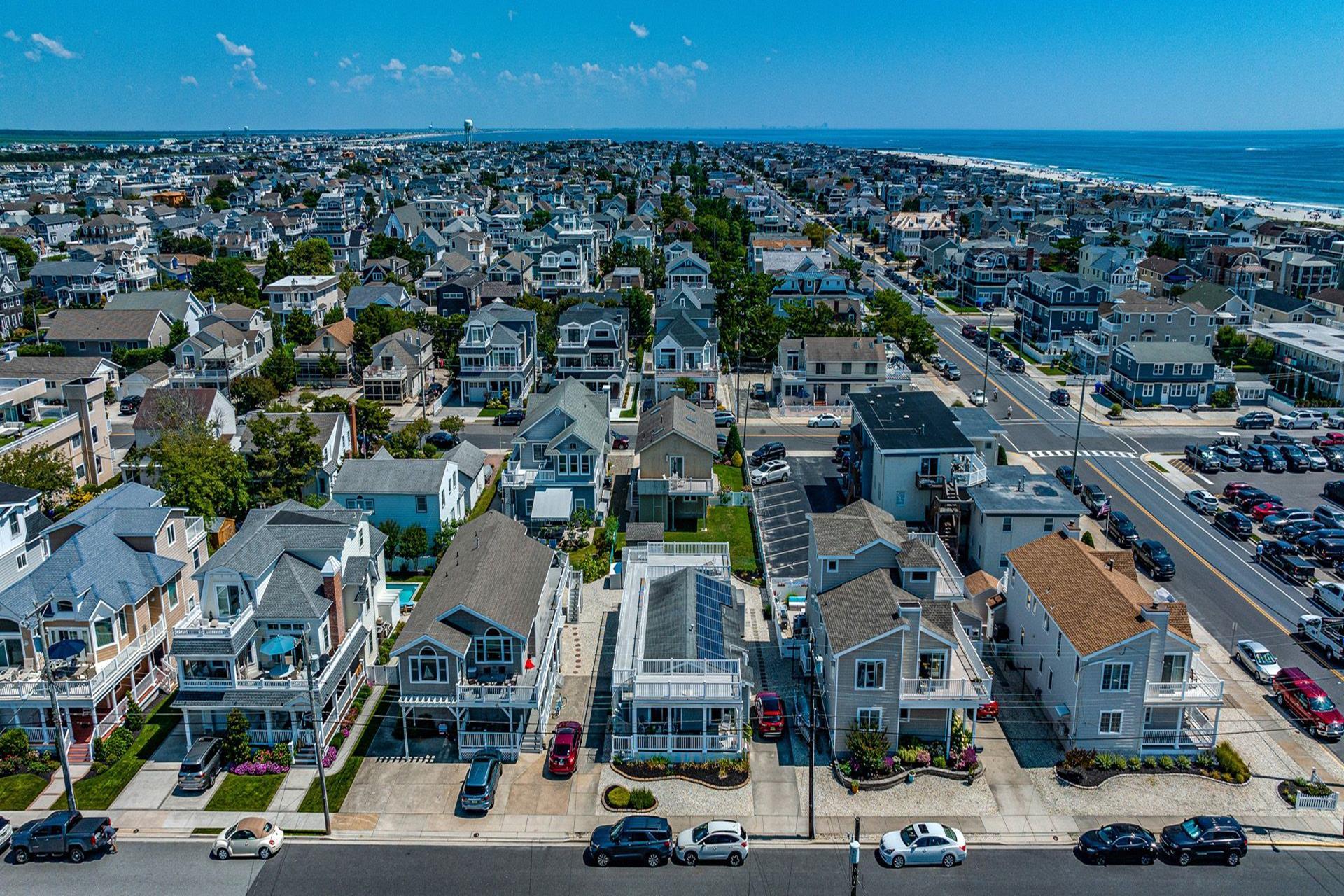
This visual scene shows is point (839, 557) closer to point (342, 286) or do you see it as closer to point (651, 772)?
point (651, 772)

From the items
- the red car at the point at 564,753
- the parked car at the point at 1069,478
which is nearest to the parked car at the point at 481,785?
the red car at the point at 564,753

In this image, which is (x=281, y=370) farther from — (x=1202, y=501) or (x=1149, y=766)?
(x=1149, y=766)

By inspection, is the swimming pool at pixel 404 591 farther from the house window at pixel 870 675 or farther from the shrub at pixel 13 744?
the house window at pixel 870 675

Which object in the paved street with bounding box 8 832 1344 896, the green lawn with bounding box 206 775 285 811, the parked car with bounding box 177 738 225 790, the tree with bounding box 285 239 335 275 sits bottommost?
the paved street with bounding box 8 832 1344 896

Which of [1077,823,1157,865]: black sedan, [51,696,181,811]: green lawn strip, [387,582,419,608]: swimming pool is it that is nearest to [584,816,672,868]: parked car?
[1077,823,1157,865]: black sedan

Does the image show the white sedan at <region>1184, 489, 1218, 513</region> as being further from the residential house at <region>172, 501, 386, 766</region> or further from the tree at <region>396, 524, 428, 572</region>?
the residential house at <region>172, 501, 386, 766</region>

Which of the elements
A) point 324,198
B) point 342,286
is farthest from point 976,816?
point 324,198
